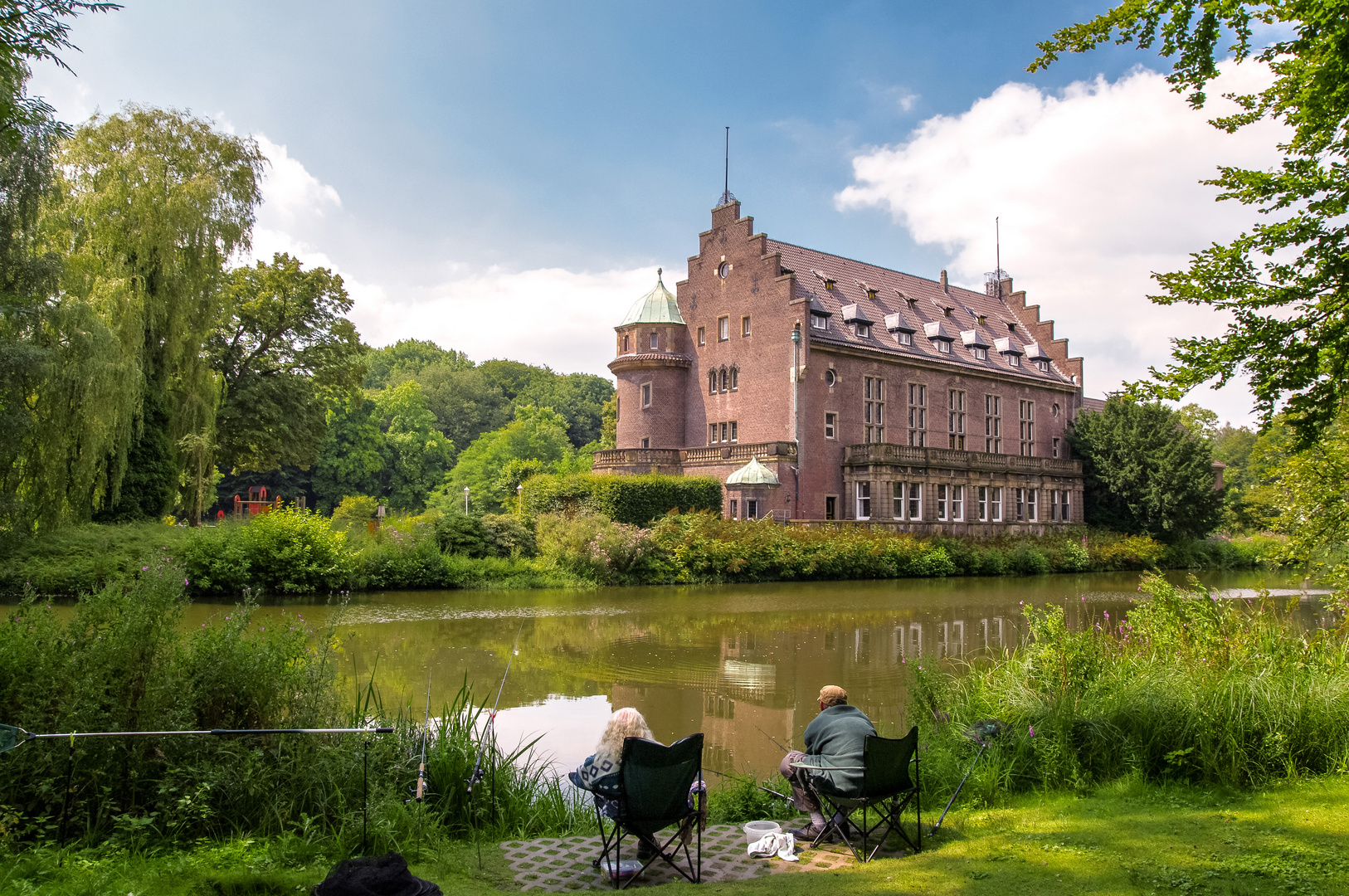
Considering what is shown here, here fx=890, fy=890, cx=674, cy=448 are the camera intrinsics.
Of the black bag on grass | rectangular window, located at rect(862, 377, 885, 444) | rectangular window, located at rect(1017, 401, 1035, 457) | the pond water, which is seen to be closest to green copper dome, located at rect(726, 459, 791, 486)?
rectangular window, located at rect(862, 377, 885, 444)

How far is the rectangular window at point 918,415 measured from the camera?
39.8 metres

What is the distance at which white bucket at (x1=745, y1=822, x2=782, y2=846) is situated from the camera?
217 inches

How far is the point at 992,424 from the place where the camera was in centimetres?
4325

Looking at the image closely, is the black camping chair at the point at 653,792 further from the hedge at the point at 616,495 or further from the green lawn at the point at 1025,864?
the hedge at the point at 616,495

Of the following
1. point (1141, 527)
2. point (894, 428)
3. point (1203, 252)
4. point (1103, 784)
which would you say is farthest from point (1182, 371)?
point (1141, 527)

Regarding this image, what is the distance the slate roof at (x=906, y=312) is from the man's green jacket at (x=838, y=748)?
30826 millimetres

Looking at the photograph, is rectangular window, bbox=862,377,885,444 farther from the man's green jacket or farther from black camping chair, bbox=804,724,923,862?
black camping chair, bbox=804,724,923,862

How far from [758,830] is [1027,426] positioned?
43203 millimetres

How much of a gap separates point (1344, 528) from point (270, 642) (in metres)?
12.3

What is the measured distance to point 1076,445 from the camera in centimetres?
4538

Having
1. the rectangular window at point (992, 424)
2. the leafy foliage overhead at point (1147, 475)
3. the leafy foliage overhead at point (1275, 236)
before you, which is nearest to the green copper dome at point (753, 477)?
the rectangular window at point (992, 424)

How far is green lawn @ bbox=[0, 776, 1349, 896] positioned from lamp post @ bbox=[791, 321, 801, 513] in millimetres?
28901

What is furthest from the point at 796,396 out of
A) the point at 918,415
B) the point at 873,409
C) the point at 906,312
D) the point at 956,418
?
the point at 956,418

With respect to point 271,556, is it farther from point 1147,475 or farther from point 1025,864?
point 1147,475
